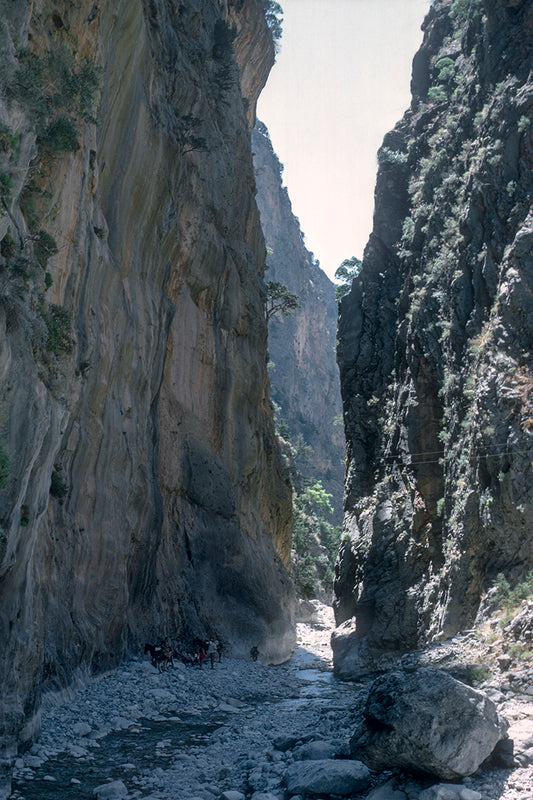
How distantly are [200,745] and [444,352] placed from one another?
18293mm

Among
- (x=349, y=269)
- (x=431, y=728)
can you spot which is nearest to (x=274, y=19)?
(x=349, y=269)

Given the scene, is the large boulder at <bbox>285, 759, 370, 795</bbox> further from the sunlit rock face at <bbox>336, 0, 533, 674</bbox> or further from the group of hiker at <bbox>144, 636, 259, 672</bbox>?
the group of hiker at <bbox>144, 636, 259, 672</bbox>

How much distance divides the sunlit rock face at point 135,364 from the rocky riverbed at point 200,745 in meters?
0.89

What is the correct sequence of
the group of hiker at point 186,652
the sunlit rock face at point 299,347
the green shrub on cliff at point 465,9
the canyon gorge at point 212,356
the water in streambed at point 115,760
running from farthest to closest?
1. the sunlit rock face at point 299,347
2. the green shrub on cliff at point 465,9
3. the group of hiker at point 186,652
4. the canyon gorge at point 212,356
5. the water in streambed at point 115,760

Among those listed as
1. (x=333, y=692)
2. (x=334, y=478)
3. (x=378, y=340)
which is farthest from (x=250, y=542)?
(x=334, y=478)

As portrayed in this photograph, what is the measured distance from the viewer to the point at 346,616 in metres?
32.8

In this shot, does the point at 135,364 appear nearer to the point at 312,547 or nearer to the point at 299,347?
the point at 312,547

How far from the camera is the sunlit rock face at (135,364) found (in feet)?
36.9

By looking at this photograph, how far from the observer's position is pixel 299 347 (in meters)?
105

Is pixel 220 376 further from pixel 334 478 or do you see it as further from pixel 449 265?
pixel 334 478

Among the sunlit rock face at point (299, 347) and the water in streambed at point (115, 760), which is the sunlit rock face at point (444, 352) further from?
the sunlit rock face at point (299, 347)

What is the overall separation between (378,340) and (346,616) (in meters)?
14.5

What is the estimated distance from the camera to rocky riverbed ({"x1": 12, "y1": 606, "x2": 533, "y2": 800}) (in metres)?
9.09

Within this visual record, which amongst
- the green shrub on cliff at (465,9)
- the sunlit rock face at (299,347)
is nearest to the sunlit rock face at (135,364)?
the green shrub on cliff at (465,9)
